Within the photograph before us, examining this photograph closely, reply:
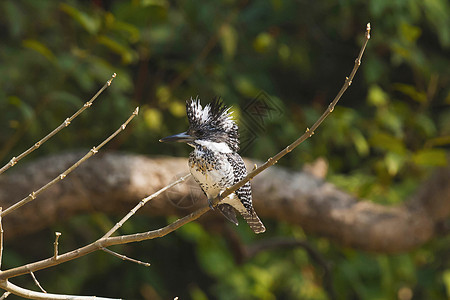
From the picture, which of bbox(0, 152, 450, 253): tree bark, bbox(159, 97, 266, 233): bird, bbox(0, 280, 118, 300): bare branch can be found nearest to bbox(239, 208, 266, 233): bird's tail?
bbox(159, 97, 266, 233): bird

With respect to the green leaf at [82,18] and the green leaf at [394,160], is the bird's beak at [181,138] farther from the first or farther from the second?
the green leaf at [394,160]

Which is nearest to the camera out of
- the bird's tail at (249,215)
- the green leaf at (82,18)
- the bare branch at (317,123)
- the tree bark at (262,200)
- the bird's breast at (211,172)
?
the bare branch at (317,123)

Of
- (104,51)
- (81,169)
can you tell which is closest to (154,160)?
(81,169)

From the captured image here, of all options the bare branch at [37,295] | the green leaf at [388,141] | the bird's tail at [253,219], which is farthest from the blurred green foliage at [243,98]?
the bare branch at [37,295]

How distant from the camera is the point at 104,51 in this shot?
3.63m

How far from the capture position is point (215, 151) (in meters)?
1.33

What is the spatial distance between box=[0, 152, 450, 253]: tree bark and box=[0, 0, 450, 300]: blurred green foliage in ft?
0.50

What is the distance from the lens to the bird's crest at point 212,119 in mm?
1219

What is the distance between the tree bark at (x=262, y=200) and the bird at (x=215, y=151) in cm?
150

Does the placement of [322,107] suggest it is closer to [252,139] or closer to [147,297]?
[147,297]

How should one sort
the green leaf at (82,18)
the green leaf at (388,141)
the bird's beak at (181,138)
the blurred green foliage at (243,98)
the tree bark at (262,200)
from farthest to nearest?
the blurred green foliage at (243,98) → the tree bark at (262,200) → the green leaf at (388,141) → the green leaf at (82,18) → the bird's beak at (181,138)

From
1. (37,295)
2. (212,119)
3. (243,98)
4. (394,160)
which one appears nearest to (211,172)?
(212,119)

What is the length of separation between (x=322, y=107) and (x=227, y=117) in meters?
2.55

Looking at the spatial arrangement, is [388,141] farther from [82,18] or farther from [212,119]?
[212,119]
